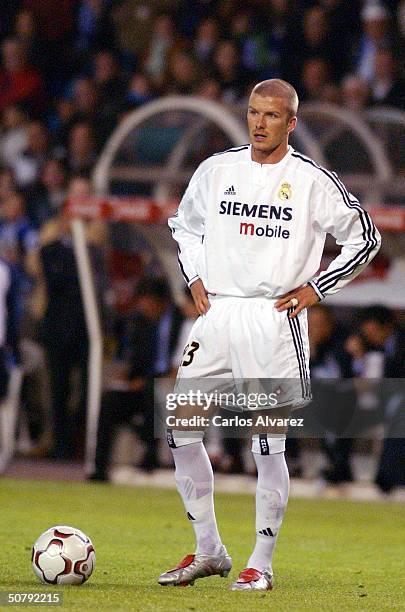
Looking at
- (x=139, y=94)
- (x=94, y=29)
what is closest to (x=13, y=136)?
(x=139, y=94)

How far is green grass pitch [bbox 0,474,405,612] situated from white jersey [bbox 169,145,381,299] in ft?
4.52

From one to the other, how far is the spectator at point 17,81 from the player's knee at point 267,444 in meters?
12.1

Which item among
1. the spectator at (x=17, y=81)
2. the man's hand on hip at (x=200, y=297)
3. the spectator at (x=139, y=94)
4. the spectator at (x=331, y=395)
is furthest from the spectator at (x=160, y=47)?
the man's hand on hip at (x=200, y=297)

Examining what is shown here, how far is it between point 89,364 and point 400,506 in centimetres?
367

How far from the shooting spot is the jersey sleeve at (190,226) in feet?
22.1

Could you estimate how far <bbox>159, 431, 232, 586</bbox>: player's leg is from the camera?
6.50 metres

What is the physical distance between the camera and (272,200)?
6496 millimetres

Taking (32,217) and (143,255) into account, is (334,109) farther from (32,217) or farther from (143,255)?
(32,217)

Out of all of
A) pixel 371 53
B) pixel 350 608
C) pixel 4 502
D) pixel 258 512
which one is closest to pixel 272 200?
pixel 258 512

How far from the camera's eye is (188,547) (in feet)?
27.3

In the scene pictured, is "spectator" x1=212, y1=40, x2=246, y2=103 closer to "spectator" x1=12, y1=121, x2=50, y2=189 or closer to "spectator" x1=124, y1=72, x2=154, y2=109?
"spectator" x1=124, y1=72, x2=154, y2=109

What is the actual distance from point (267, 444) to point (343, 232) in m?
1.04

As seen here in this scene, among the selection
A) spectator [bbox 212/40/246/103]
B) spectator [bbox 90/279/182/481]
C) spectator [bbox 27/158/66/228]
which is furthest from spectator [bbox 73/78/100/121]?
spectator [bbox 90/279/182/481]

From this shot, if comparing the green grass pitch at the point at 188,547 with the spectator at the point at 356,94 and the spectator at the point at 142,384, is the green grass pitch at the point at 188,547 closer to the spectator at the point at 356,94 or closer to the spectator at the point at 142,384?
the spectator at the point at 142,384
